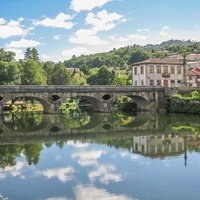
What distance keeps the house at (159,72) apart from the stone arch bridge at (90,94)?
400cm

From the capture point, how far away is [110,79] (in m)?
126

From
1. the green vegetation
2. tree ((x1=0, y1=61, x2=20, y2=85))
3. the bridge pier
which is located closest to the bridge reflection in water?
the bridge pier

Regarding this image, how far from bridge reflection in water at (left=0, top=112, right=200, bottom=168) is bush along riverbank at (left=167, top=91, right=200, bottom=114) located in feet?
46.9

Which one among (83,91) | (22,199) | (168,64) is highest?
(168,64)

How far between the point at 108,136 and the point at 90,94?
91.3 feet

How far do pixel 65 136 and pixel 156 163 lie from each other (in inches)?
697

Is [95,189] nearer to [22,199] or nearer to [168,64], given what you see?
[22,199]

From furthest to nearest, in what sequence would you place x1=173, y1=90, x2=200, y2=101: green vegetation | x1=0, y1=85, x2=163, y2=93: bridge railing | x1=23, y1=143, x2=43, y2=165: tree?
x1=173, y1=90, x2=200, y2=101: green vegetation → x1=0, y1=85, x2=163, y2=93: bridge railing → x1=23, y1=143, x2=43, y2=165: tree

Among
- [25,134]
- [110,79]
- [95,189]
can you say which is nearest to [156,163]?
[95,189]

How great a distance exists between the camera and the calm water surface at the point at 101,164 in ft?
70.9

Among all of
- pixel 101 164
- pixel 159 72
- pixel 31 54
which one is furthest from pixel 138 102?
pixel 31 54

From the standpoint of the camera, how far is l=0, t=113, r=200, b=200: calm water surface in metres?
21.6

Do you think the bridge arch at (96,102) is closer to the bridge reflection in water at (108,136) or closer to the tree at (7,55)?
the bridge reflection in water at (108,136)

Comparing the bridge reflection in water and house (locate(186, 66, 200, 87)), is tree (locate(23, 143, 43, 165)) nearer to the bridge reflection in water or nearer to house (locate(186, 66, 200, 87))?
the bridge reflection in water
